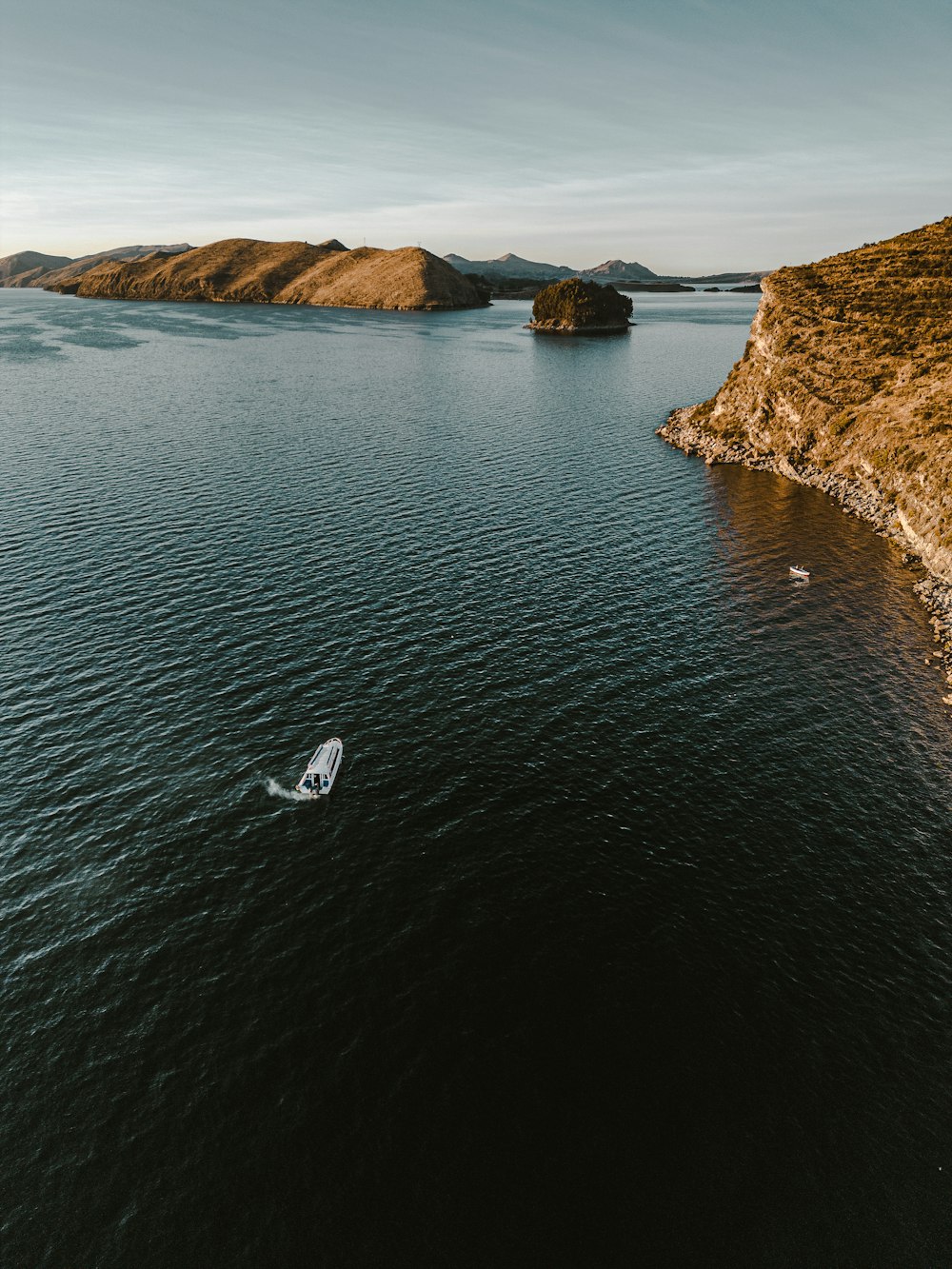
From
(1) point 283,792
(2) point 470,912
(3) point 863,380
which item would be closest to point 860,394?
(3) point 863,380

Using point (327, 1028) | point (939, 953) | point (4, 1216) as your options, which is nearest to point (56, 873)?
point (4, 1216)

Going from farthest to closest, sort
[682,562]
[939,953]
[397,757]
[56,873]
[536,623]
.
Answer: [682,562] → [536,623] → [397,757] → [56,873] → [939,953]

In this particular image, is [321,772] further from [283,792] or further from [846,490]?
[846,490]

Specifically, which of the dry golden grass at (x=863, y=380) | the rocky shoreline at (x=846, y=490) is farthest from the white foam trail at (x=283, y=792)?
the dry golden grass at (x=863, y=380)

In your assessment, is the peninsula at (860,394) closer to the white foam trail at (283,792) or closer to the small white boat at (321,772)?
the small white boat at (321,772)

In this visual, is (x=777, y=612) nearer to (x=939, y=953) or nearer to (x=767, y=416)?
(x=939, y=953)

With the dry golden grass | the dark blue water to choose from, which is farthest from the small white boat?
the dry golden grass

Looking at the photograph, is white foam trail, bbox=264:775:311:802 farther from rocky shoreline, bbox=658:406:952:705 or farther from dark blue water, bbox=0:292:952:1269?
rocky shoreline, bbox=658:406:952:705
